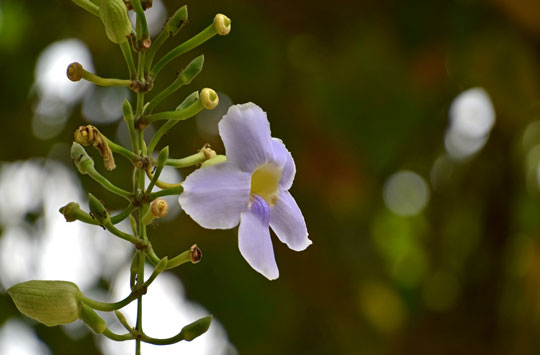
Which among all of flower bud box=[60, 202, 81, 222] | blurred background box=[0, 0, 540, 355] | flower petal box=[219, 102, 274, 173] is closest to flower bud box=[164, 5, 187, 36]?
flower petal box=[219, 102, 274, 173]

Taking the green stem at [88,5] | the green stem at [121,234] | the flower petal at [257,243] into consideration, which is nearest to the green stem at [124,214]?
the green stem at [121,234]

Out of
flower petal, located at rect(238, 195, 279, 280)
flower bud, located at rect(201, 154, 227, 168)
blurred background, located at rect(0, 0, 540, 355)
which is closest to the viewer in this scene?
flower petal, located at rect(238, 195, 279, 280)

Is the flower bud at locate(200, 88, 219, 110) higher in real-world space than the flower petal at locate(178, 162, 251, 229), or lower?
higher

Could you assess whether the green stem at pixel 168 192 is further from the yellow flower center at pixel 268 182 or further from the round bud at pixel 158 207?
the yellow flower center at pixel 268 182

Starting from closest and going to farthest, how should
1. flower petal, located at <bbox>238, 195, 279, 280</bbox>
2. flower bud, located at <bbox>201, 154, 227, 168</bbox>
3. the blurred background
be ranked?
flower petal, located at <bbox>238, 195, 279, 280</bbox>
flower bud, located at <bbox>201, 154, 227, 168</bbox>
the blurred background

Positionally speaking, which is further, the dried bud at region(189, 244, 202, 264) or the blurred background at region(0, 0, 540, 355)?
the blurred background at region(0, 0, 540, 355)

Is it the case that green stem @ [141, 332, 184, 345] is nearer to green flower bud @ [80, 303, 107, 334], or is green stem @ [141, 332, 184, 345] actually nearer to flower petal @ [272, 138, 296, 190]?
green flower bud @ [80, 303, 107, 334]
